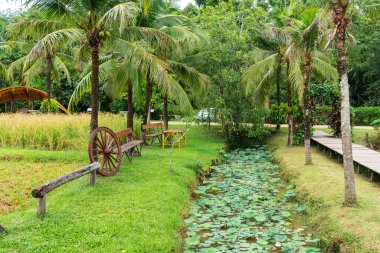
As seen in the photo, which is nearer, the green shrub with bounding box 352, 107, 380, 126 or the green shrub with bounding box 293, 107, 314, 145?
the green shrub with bounding box 293, 107, 314, 145

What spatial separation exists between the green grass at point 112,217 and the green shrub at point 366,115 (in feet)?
53.2

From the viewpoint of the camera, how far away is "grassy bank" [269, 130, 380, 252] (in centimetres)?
540

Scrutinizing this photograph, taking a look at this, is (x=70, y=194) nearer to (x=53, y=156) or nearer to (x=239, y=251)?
(x=239, y=251)

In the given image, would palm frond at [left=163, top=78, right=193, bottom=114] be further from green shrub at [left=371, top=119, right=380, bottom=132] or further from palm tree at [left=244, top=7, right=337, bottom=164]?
green shrub at [left=371, top=119, right=380, bottom=132]

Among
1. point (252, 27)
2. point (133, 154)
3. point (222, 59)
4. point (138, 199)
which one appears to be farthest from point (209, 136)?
point (138, 199)

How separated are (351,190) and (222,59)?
10482 millimetres

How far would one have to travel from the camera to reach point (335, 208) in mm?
6781

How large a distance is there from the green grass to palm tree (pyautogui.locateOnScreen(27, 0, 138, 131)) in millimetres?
2026

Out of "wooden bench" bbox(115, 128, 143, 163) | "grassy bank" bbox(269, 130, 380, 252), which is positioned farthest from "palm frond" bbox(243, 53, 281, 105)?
"wooden bench" bbox(115, 128, 143, 163)

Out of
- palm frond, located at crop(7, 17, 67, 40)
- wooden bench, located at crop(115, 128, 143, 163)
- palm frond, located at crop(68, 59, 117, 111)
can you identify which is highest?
palm frond, located at crop(7, 17, 67, 40)

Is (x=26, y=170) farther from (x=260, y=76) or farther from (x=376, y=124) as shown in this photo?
(x=376, y=124)

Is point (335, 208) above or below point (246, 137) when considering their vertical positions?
below

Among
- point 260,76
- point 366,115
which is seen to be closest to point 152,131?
point 260,76

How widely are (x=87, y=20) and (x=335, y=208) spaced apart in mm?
6632
